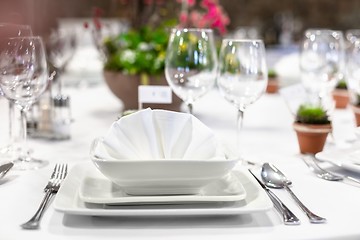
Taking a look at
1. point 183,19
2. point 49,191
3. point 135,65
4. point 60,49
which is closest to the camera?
point 49,191

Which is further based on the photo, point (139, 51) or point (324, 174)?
point (139, 51)

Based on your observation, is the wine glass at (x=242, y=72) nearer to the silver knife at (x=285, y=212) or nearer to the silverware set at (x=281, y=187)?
the silverware set at (x=281, y=187)

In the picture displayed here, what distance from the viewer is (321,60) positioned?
4.97ft

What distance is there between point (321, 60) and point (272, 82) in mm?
691

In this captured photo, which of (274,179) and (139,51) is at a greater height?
(139,51)

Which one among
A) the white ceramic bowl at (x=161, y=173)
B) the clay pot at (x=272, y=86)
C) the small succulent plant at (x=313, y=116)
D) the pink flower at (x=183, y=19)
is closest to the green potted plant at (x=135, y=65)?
the pink flower at (x=183, y=19)

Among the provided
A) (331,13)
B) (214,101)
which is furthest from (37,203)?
(331,13)

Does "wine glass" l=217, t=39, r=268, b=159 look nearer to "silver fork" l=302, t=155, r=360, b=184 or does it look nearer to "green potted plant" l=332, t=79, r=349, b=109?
"silver fork" l=302, t=155, r=360, b=184

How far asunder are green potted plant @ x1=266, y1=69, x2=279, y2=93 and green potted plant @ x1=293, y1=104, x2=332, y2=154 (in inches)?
39.2

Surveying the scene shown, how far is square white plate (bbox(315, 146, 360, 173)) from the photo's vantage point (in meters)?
0.97

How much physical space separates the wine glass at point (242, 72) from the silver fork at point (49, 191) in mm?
370

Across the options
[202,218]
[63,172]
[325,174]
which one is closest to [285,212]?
[202,218]

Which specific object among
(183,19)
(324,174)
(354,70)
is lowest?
(324,174)

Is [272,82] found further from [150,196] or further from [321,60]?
[150,196]
